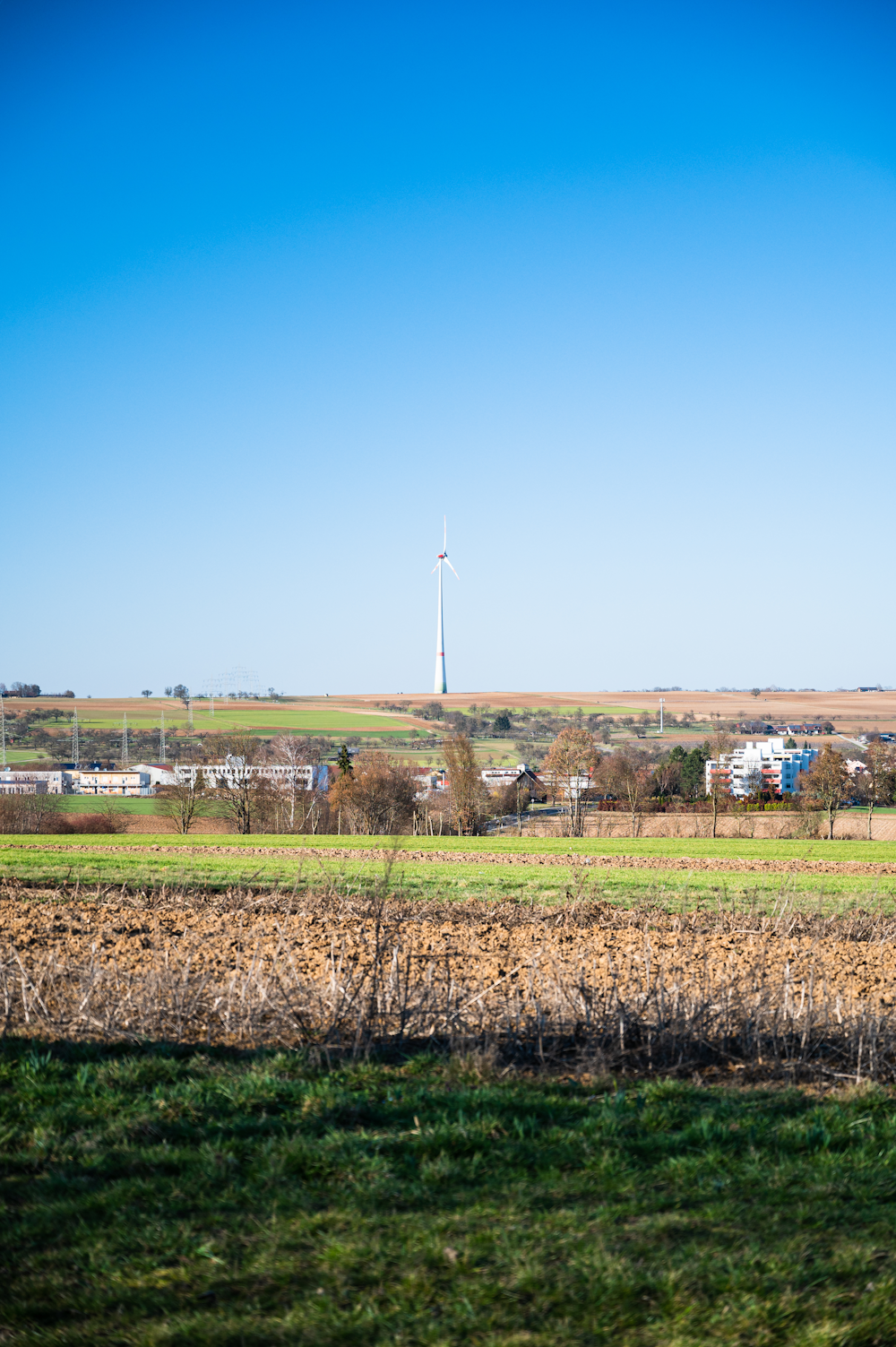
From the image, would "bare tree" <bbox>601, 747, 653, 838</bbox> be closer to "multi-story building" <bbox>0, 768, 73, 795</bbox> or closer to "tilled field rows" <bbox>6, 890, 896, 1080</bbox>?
"tilled field rows" <bbox>6, 890, 896, 1080</bbox>

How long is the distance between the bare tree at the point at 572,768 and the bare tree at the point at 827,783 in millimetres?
12674

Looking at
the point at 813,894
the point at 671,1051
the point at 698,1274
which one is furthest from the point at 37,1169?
the point at 813,894

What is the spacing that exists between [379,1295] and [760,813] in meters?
54.7

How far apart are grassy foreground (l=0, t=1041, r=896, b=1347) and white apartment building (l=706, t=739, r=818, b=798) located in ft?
225

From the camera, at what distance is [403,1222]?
192 inches

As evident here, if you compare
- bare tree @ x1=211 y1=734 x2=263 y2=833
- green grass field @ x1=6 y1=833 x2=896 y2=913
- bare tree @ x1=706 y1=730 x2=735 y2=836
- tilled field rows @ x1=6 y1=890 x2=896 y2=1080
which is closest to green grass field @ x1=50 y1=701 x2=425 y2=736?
bare tree @ x1=706 y1=730 x2=735 y2=836

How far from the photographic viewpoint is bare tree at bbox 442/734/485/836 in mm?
53344

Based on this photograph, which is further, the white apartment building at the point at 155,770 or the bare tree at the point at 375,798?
the white apartment building at the point at 155,770

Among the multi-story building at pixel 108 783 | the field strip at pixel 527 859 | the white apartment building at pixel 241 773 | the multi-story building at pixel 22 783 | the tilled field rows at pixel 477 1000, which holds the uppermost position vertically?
the tilled field rows at pixel 477 1000

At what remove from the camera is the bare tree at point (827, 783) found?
51.6 meters

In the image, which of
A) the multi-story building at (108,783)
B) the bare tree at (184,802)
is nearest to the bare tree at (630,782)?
the bare tree at (184,802)

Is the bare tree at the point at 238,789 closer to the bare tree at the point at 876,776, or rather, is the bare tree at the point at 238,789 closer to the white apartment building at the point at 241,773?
the white apartment building at the point at 241,773

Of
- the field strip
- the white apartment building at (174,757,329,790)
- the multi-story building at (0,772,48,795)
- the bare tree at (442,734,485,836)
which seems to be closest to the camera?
the field strip

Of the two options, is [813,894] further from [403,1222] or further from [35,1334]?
[35,1334]
